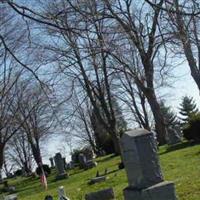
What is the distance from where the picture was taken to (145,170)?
9070 millimetres

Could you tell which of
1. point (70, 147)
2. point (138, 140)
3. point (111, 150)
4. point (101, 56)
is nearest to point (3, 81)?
point (101, 56)

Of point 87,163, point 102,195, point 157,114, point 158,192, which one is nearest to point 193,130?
point 157,114

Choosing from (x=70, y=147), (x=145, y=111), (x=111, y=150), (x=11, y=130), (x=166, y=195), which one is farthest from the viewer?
(x=70, y=147)

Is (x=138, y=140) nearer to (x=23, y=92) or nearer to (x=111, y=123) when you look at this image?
(x=111, y=123)

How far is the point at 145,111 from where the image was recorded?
162ft

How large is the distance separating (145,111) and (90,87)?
19.0 meters

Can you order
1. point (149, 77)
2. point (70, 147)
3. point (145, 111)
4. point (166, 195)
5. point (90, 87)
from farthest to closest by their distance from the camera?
1. point (70, 147)
2. point (145, 111)
3. point (90, 87)
4. point (149, 77)
5. point (166, 195)

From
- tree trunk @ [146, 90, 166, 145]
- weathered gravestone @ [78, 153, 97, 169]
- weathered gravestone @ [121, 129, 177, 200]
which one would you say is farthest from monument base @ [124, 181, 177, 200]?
weathered gravestone @ [78, 153, 97, 169]

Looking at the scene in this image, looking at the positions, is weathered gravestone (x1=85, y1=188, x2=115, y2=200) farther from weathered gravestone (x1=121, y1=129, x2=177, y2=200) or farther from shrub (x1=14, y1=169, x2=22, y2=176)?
shrub (x1=14, y1=169, x2=22, y2=176)

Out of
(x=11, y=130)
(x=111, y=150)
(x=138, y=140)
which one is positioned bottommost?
(x=138, y=140)

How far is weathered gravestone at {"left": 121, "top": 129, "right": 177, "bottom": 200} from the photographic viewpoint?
29.1ft

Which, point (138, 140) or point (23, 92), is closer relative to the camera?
point (138, 140)

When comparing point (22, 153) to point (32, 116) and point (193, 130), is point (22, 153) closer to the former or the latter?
point (32, 116)

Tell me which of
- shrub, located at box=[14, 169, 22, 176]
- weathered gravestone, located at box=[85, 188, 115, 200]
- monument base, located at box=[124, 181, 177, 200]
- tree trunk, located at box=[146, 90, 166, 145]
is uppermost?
shrub, located at box=[14, 169, 22, 176]
